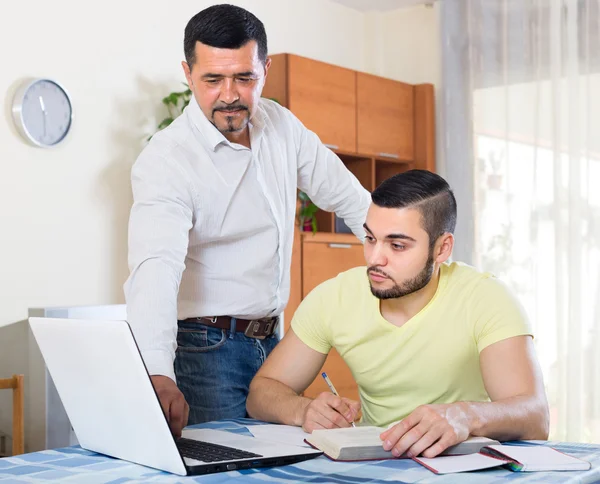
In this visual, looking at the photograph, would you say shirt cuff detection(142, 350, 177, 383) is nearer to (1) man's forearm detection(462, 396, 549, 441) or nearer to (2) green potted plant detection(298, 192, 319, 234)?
(1) man's forearm detection(462, 396, 549, 441)

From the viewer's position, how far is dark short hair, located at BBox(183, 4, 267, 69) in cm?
201

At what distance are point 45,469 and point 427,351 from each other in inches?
33.2

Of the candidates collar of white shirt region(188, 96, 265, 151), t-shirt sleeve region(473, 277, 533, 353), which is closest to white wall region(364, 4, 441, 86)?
collar of white shirt region(188, 96, 265, 151)

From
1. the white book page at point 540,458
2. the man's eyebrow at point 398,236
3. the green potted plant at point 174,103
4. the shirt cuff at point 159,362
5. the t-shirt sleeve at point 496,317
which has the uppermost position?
the green potted plant at point 174,103

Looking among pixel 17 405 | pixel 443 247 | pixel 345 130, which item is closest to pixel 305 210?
pixel 345 130

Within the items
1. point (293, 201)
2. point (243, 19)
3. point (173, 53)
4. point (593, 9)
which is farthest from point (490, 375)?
point (593, 9)

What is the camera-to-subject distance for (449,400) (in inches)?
75.3

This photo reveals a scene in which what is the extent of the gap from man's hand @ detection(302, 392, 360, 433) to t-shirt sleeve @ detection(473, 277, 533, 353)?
34 cm

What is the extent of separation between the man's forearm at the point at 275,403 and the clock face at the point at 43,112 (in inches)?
82.4

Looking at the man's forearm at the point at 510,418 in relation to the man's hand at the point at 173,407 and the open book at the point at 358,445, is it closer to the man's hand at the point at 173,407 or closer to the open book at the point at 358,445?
the open book at the point at 358,445

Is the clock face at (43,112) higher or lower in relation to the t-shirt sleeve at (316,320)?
higher

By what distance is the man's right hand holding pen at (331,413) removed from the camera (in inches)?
66.3

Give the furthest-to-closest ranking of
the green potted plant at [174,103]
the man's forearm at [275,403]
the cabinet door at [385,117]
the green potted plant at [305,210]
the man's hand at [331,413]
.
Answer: the cabinet door at [385,117] < the green potted plant at [305,210] < the green potted plant at [174,103] < the man's forearm at [275,403] < the man's hand at [331,413]

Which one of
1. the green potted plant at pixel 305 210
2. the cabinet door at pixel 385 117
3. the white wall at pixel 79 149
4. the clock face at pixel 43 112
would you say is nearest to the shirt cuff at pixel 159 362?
the white wall at pixel 79 149
